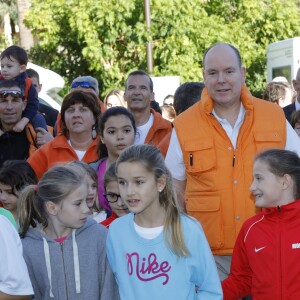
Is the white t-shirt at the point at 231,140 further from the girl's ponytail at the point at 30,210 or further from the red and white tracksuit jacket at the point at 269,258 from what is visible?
the girl's ponytail at the point at 30,210

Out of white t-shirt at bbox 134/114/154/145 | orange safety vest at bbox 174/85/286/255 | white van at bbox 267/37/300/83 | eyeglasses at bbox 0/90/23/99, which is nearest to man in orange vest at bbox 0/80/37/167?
eyeglasses at bbox 0/90/23/99

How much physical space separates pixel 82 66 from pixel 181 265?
20272 millimetres

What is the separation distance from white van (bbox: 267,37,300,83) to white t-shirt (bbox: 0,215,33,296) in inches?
585

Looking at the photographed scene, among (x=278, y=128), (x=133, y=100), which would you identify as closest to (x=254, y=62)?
(x=133, y=100)

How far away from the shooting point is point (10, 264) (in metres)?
4.36

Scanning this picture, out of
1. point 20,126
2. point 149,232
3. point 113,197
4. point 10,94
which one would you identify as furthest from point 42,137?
point 149,232

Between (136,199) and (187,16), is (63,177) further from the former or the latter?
(187,16)

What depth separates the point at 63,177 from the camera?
543 centimetres

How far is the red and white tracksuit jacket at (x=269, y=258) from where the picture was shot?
548 centimetres

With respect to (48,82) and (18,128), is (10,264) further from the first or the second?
(48,82)

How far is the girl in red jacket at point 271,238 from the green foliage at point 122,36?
17155mm

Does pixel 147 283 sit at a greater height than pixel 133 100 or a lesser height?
lesser

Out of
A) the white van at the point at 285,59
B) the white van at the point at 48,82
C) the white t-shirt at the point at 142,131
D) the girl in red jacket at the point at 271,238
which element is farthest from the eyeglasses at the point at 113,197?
the white van at the point at 285,59

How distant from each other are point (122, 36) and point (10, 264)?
1983cm
